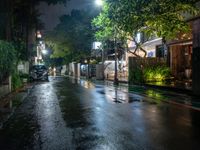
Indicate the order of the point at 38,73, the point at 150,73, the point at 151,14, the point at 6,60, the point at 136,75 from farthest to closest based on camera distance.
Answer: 1. the point at 38,73
2. the point at 136,75
3. the point at 150,73
4. the point at 6,60
5. the point at 151,14

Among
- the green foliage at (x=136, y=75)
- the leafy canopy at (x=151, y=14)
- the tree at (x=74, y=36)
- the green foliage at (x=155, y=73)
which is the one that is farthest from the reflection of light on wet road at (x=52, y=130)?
the tree at (x=74, y=36)

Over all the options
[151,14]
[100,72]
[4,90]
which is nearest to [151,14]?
[151,14]

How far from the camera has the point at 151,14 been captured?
2245 cm

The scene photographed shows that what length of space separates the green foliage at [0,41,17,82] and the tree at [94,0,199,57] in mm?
6856

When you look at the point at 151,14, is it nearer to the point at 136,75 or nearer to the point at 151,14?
the point at 151,14

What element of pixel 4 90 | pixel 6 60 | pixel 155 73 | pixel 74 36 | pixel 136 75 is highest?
pixel 74 36

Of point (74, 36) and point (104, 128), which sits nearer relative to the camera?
point (104, 128)

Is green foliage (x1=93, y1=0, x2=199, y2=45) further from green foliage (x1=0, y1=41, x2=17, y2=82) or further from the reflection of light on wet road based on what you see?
the reflection of light on wet road

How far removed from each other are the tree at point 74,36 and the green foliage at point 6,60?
3261 cm

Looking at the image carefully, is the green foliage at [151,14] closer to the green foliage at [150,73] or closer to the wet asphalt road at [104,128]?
the green foliage at [150,73]

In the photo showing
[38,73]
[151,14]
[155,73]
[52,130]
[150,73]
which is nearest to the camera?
[52,130]

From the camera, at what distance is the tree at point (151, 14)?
71.7 feet

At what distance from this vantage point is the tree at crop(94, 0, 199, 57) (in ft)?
71.7

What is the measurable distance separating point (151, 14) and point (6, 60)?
31.1 ft
